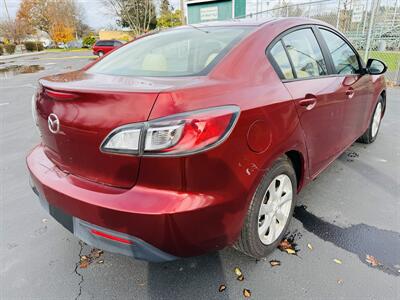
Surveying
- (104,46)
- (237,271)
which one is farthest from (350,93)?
(104,46)

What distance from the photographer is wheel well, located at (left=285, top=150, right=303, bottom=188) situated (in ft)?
7.23

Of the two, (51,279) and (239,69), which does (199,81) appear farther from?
(51,279)

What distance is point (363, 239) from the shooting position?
7.77 ft

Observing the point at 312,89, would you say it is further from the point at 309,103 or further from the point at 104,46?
the point at 104,46

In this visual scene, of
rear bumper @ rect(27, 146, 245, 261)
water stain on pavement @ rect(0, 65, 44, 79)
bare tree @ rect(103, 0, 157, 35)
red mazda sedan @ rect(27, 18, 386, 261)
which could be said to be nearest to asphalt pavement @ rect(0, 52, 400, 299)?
red mazda sedan @ rect(27, 18, 386, 261)

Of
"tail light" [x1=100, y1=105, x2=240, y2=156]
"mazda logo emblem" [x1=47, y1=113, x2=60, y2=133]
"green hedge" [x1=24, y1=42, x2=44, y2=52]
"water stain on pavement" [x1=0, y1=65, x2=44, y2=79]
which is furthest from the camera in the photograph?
"green hedge" [x1=24, y1=42, x2=44, y2=52]

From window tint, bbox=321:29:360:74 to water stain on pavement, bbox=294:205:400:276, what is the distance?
1.41 meters

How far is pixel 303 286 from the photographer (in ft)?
6.38

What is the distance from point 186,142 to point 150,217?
0.40 metres

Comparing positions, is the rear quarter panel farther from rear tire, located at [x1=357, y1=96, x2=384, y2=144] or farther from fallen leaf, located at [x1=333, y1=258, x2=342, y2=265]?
rear tire, located at [x1=357, y1=96, x2=384, y2=144]

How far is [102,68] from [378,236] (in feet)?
8.25

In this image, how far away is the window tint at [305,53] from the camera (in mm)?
2300

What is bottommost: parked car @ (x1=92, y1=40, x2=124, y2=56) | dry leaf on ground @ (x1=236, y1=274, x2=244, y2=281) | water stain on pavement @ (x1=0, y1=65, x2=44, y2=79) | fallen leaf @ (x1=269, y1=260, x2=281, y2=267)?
water stain on pavement @ (x1=0, y1=65, x2=44, y2=79)

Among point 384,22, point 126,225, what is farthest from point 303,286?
point 384,22
